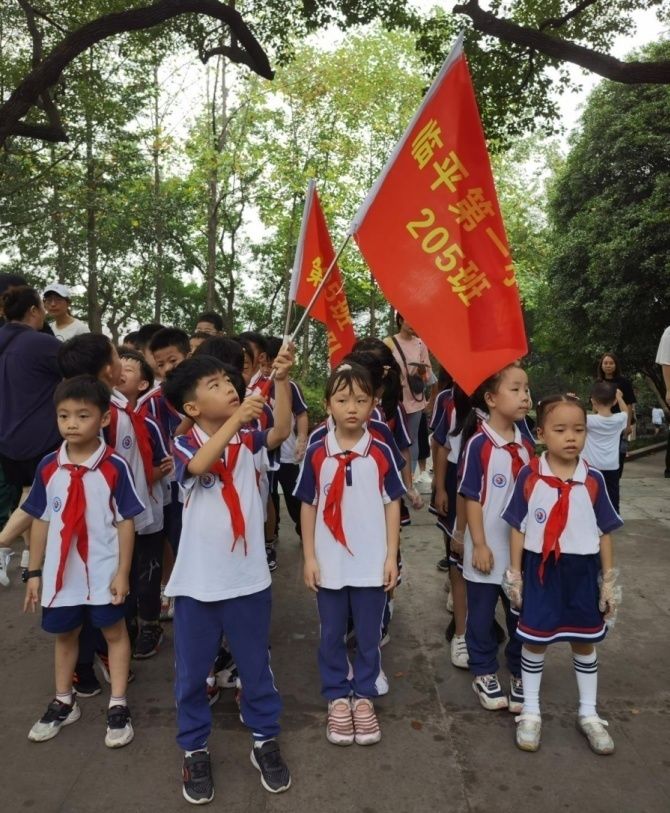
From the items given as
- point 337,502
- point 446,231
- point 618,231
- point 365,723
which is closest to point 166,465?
point 337,502

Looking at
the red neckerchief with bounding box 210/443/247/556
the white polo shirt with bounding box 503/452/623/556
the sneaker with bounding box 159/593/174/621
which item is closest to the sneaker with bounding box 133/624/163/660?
the sneaker with bounding box 159/593/174/621

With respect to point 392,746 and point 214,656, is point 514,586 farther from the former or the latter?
point 214,656

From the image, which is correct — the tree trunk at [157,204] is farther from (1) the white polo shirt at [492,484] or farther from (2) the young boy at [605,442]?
(1) the white polo shirt at [492,484]

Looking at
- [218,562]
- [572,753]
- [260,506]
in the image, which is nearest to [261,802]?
[218,562]

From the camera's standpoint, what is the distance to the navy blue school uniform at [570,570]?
2629mm

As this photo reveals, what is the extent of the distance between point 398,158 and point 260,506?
1.50m

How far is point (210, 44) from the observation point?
9562 millimetres

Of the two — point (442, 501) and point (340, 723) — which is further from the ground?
point (442, 501)

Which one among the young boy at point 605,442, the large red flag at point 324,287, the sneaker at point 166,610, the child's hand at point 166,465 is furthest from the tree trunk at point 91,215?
the young boy at point 605,442

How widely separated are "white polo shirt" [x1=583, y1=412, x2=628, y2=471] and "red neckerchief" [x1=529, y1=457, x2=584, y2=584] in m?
2.83

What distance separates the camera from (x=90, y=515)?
268 centimetres

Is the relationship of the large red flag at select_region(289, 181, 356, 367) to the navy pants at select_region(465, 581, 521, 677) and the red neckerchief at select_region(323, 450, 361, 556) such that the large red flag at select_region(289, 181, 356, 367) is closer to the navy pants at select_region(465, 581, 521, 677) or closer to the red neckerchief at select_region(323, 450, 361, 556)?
the red neckerchief at select_region(323, 450, 361, 556)

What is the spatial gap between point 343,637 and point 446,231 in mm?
1718

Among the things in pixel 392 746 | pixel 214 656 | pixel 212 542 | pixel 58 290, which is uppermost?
pixel 58 290
